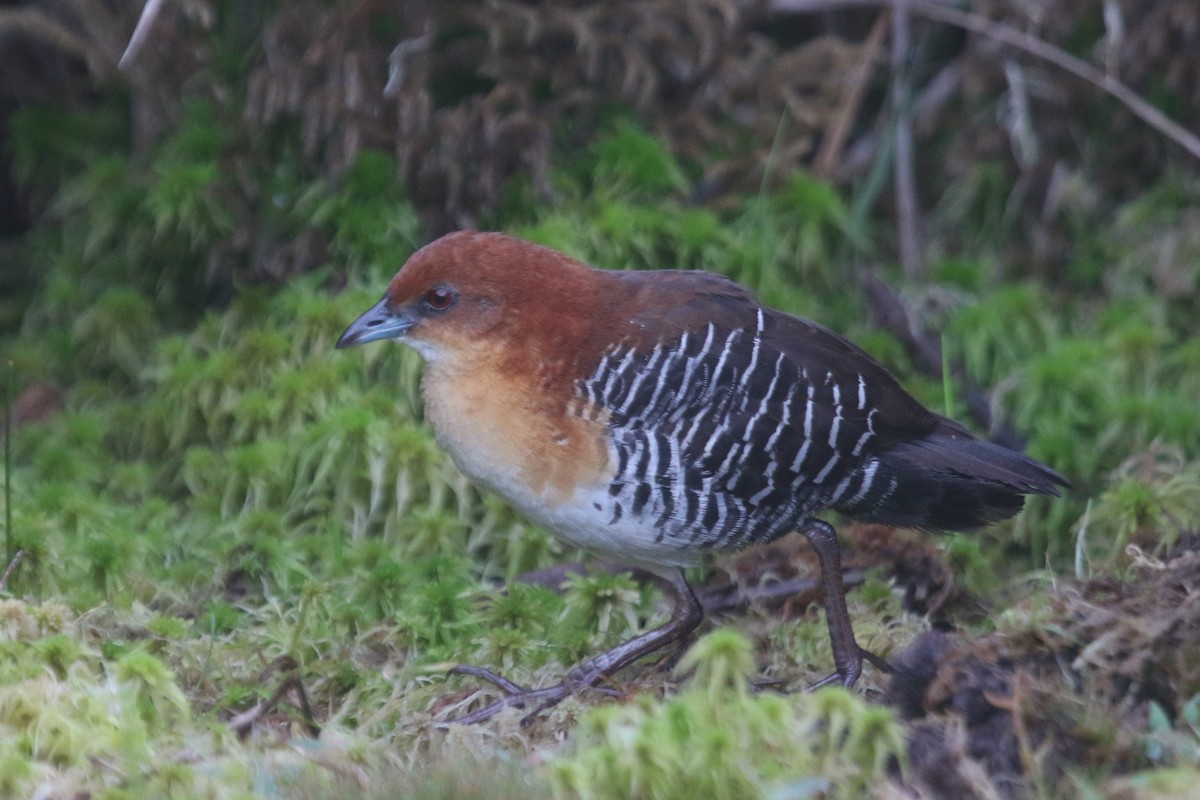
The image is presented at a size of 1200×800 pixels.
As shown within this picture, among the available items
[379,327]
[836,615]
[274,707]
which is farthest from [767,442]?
[274,707]

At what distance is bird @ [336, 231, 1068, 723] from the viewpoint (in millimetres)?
3949

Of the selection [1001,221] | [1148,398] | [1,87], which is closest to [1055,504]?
[1148,398]

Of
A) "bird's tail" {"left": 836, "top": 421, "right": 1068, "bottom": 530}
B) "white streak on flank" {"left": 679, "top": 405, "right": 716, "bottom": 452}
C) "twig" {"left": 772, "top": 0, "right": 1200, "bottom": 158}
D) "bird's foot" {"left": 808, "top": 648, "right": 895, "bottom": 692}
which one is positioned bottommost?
"bird's foot" {"left": 808, "top": 648, "right": 895, "bottom": 692}

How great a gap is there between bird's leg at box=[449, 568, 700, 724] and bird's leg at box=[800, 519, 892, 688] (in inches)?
16.8

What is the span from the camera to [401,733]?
3816mm

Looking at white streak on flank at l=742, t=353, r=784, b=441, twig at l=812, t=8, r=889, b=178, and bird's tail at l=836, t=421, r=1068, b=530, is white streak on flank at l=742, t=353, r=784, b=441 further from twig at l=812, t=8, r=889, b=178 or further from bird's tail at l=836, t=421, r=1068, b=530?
twig at l=812, t=8, r=889, b=178

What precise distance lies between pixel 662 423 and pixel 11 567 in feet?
6.45

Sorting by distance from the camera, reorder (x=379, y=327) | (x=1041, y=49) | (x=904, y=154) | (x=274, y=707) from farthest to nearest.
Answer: (x=904, y=154) < (x=1041, y=49) < (x=379, y=327) < (x=274, y=707)

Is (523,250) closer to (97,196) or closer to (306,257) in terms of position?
(306,257)

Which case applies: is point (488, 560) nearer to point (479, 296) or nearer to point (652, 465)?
point (479, 296)

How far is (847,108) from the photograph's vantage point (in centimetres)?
655

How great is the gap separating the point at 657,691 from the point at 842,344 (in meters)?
1.13

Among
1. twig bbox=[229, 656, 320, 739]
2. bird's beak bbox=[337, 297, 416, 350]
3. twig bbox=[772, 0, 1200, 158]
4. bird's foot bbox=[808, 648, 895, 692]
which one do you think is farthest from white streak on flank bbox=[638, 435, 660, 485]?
twig bbox=[772, 0, 1200, 158]

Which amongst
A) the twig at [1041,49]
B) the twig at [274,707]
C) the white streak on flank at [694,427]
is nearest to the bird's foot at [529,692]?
the twig at [274,707]
